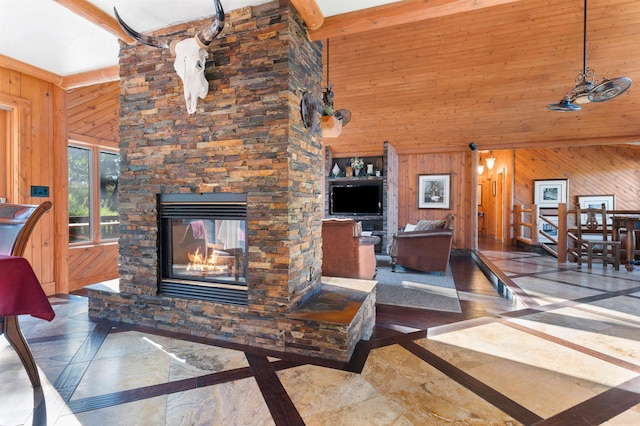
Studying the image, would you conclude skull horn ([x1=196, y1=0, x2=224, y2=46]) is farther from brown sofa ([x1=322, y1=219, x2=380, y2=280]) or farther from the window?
the window

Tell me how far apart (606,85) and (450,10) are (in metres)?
2.46

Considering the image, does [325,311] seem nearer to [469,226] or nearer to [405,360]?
[405,360]

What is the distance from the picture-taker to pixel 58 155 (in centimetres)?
392

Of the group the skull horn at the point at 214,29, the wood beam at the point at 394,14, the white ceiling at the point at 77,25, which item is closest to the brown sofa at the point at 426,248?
the wood beam at the point at 394,14

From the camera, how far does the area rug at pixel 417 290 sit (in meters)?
3.56

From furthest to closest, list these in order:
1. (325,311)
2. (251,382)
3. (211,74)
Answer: (211,74), (325,311), (251,382)

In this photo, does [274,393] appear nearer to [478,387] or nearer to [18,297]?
[478,387]

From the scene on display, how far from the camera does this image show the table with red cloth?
5.31 feet

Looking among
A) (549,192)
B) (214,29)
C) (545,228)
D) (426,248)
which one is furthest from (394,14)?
(545,228)

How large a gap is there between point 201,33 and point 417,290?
3.71m

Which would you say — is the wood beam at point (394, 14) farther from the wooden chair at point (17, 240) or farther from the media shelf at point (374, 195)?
the media shelf at point (374, 195)

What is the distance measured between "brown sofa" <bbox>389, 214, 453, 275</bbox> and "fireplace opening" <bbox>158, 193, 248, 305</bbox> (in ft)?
11.1

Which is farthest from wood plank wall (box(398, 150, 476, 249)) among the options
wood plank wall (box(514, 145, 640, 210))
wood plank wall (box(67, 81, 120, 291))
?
wood plank wall (box(67, 81, 120, 291))

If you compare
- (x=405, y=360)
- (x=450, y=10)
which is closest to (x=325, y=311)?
(x=405, y=360)
